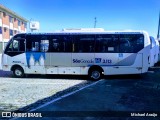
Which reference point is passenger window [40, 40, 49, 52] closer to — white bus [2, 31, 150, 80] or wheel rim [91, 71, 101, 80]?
white bus [2, 31, 150, 80]

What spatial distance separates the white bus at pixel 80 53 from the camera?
44.0 feet

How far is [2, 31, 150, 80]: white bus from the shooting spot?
1342 centimetres

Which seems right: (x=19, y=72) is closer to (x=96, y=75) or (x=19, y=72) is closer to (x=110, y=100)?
(x=96, y=75)

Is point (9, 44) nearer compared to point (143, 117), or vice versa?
point (143, 117)

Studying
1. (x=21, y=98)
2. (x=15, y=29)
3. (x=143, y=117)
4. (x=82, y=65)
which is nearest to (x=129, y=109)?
(x=143, y=117)

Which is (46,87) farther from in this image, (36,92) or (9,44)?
(9,44)

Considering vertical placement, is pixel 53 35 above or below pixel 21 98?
above

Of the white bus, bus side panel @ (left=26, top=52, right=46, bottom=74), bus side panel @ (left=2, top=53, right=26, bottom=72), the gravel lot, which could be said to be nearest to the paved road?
the gravel lot

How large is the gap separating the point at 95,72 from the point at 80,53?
54.3 inches

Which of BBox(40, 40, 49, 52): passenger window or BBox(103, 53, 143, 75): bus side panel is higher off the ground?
BBox(40, 40, 49, 52): passenger window

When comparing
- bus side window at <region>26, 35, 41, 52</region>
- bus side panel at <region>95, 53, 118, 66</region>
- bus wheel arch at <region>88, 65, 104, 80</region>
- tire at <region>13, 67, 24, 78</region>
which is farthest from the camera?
tire at <region>13, 67, 24, 78</region>

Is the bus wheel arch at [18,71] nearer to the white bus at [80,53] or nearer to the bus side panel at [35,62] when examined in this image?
the white bus at [80,53]

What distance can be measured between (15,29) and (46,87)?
4373 cm

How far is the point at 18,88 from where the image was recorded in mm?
11172
